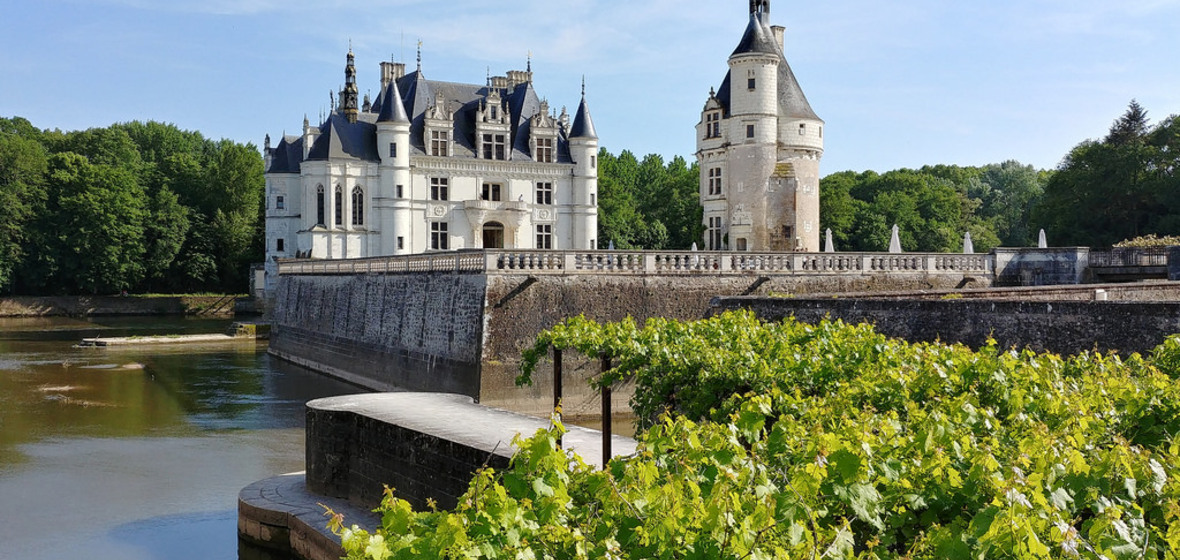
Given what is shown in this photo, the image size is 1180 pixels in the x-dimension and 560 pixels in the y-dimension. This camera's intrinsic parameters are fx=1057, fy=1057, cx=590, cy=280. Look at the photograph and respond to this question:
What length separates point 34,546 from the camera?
45.2 feet

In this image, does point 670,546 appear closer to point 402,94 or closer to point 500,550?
point 500,550

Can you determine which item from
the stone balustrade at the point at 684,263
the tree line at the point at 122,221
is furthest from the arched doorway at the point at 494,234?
the tree line at the point at 122,221

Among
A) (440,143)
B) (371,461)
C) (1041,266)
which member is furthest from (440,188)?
(371,461)

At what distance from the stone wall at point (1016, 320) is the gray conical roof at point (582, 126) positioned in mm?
33836

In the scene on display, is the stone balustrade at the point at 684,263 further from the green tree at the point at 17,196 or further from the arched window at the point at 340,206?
the green tree at the point at 17,196

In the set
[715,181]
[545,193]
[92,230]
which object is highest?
[545,193]

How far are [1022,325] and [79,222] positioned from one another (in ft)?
199

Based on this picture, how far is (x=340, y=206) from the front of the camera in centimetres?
4888

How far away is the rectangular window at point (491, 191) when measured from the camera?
50.2 metres

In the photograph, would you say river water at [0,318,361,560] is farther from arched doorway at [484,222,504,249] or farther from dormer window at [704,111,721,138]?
dormer window at [704,111,721,138]

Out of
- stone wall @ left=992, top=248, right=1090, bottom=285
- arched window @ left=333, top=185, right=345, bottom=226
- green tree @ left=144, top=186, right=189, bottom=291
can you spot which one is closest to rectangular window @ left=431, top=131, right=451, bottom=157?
arched window @ left=333, top=185, right=345, bottom=226

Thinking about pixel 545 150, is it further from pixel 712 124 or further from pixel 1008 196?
pixel 1008 196

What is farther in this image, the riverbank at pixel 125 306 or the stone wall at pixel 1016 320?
the riverbank at pixel 125 306

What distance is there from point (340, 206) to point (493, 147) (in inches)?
300
